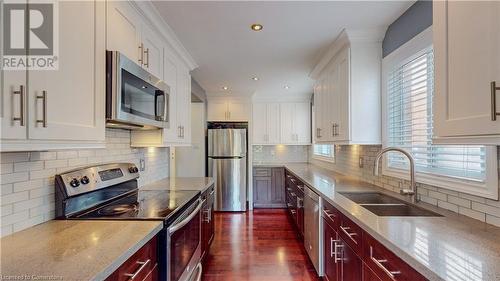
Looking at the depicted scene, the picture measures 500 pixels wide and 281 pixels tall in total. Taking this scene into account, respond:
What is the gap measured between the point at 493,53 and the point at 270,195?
4.91m

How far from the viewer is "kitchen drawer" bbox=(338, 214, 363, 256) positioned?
1601mm

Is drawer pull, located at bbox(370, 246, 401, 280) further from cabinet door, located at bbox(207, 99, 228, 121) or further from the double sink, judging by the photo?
cabinet door, located at bbox(207, 99, 228, 121)

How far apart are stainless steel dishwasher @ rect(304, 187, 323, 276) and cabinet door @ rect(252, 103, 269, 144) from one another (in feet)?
8.99

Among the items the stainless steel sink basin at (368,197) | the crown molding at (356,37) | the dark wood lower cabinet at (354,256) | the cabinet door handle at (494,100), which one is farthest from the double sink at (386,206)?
the crown molding at (356,37)

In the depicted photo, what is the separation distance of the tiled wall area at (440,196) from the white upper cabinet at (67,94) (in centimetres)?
201

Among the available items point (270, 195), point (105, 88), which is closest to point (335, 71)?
point (105, 88)

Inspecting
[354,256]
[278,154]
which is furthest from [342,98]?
[278,154]

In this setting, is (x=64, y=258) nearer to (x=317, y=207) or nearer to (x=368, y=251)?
(x=368, y=251)

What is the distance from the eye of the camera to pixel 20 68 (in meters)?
0.94

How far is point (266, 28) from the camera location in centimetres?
244

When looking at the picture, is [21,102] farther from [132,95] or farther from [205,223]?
[205,223]

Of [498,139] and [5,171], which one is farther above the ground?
[498,139]

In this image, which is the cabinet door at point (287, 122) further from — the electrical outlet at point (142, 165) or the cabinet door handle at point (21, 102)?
the cabinet door handle at point (21, 102)

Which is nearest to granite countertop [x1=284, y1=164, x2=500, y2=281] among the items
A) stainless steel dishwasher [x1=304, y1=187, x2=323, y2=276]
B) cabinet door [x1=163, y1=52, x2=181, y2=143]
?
stainless steel dishwasher [x1=304, y1=187, x2=323, y2=276]
